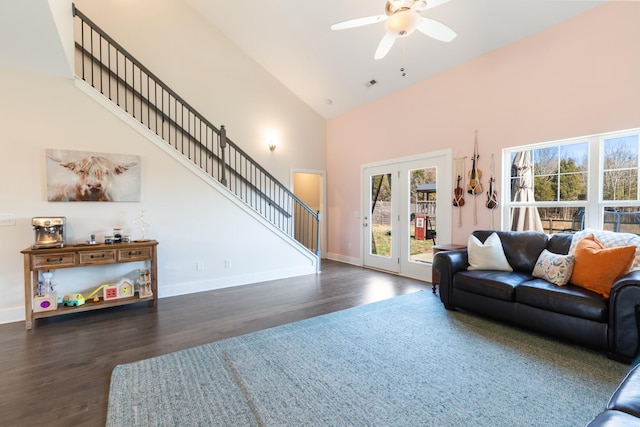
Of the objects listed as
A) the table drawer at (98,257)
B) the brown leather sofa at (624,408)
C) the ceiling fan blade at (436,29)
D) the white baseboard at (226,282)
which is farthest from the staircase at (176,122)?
the brown leather sofa at (624,408)

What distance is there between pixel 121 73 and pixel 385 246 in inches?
223

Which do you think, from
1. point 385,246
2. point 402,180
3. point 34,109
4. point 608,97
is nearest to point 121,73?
point 34,109

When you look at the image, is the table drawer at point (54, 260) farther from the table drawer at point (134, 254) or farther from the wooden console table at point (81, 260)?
the table drawer at point (134, 254)

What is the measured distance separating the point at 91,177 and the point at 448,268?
A: 4.56 m

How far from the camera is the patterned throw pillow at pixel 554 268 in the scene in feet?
9.34

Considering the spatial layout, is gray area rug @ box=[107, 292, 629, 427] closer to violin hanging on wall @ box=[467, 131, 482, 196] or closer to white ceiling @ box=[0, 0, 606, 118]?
violin hanging on wall @ box=[467, 131, 482, 196]

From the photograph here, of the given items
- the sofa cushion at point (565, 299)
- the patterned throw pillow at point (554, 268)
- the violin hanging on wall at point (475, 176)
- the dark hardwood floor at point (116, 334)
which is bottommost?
the dark hardwood floor at point (116, 334)

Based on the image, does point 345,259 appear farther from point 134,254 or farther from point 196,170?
point 134,254

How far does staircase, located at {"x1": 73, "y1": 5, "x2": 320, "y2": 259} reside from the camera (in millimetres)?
4539

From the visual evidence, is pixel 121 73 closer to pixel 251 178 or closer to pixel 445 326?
pixel 251 178

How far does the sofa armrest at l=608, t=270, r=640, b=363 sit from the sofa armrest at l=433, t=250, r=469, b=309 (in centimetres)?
138

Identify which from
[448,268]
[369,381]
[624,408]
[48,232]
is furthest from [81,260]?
[624,408]

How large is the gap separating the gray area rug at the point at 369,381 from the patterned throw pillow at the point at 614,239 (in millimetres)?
1001

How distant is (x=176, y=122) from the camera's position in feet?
16.2
